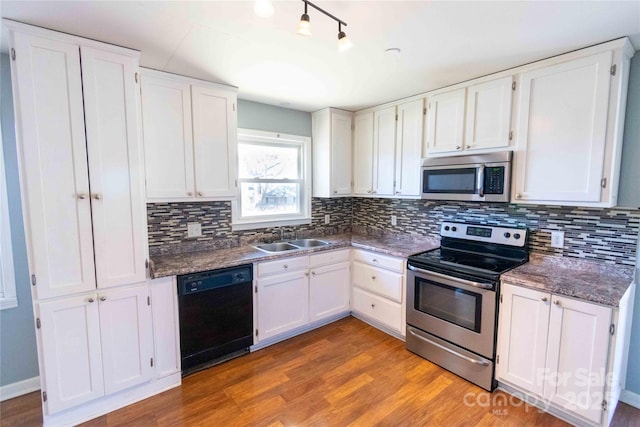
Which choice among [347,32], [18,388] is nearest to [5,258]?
[18,388]

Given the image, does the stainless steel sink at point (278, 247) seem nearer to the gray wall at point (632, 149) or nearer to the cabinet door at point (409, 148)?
the cabinet door at point (409, 148)

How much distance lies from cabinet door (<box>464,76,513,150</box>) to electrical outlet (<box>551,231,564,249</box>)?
0.79 metres

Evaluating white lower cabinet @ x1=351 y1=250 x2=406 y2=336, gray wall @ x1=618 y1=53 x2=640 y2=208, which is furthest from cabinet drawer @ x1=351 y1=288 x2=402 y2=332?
gray wall @ x1=618 y1=53 x2=640 y2=208

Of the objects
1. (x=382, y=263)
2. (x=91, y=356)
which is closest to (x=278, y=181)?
(x=382, y=263)

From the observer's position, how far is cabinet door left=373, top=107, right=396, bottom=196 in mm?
3184

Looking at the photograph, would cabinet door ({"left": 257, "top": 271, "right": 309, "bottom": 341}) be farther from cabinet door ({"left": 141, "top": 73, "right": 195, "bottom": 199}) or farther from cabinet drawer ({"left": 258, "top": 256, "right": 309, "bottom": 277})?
cabinet door ({"left": 141, "top": 73, "right": 195, "bottom": 199})

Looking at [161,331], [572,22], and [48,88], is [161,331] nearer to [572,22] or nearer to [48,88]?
[48,88]

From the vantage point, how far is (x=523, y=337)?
2.03 metres

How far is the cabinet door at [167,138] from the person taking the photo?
230 centimetres

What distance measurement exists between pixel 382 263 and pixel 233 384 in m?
1.67

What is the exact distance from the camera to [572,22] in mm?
1625

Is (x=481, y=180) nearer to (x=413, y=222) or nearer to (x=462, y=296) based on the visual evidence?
(x=462, y=296)

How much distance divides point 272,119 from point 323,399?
2708mm

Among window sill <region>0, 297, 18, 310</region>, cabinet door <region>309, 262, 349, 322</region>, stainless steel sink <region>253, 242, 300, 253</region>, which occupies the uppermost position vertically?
stainless steel sink <region>253, 242, 300, 253</region>
